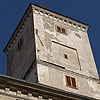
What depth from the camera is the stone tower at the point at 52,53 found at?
23578 mm

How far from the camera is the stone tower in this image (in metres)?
23.6

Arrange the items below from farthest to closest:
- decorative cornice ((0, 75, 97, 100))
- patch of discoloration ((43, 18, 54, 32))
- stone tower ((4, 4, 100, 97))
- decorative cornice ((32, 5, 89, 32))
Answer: decorative cornice ((32, 5, 89, 32))
patch of discoloration ((43, 18, 54, 32))
stone tower ((4, 4, 100, 97))
decorative cornice ((0, 75, 97, 100))

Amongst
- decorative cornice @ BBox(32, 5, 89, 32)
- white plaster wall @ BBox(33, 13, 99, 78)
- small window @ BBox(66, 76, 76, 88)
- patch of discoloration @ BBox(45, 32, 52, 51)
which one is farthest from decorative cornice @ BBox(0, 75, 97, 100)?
decorative cornice @ BBox(32, 5, 89, 32)

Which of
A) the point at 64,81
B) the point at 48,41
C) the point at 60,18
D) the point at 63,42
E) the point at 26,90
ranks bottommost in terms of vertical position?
the point at 26,90

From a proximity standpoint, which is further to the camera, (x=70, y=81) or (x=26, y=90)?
(x=70, y=81)

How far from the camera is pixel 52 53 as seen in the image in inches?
990

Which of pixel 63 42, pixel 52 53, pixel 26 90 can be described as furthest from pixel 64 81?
pixel 26 90

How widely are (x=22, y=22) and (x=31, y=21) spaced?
2071 millimetres

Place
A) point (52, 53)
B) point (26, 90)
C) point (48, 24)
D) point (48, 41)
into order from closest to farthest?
point (26, 90)
point (52, 53)
point (48, 41)
point (48, 24)

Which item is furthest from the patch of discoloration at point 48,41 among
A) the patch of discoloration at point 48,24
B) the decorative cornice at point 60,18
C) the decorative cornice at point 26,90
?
the decorative cornice at point 26,90

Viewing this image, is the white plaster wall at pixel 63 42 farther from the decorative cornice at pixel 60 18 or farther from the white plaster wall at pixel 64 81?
the white plaster wall at pixel 64 81

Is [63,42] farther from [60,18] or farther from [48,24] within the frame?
[60,18]

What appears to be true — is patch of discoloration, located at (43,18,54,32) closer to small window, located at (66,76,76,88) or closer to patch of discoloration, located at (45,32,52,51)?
patch of discoloration, located at (45,32,52,51)

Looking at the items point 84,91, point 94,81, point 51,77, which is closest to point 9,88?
point 51,77
